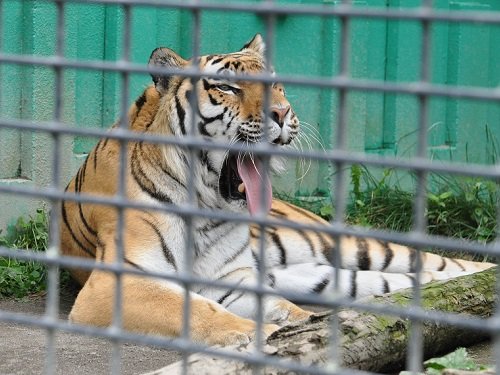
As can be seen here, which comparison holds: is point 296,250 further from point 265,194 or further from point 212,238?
point 265,194

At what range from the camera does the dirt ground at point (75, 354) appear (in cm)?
373

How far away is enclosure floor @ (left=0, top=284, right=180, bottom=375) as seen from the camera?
3.73 m

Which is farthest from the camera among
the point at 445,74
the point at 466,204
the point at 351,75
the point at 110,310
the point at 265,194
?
the point at 445,74

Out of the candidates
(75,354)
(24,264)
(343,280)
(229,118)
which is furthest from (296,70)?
(75,354)

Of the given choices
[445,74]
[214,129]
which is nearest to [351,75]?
[445,74]

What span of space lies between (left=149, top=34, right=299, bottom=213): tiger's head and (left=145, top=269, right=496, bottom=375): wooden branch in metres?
0.86

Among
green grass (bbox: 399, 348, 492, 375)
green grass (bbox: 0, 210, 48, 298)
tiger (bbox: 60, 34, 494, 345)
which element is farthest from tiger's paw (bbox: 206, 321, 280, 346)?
green grass (bbox: 0, 210, 48, 298)

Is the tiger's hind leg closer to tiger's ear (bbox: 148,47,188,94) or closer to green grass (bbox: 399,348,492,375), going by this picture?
tiger's ear (bbox: 148,47,188,94)

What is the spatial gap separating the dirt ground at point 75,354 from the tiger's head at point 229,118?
84 centimetres

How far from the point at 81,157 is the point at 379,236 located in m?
3.81

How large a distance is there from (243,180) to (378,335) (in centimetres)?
124

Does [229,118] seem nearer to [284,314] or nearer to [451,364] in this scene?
[284,314]

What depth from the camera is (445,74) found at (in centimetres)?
691

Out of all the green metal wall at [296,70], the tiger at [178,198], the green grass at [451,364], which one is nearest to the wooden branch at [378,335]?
the green grass at [451,364]
